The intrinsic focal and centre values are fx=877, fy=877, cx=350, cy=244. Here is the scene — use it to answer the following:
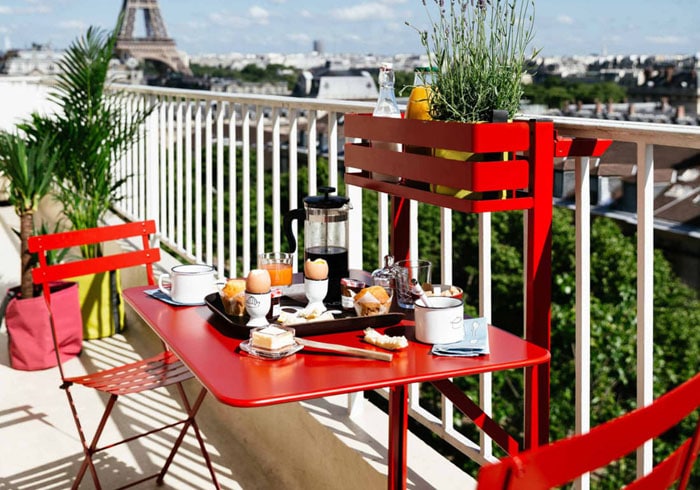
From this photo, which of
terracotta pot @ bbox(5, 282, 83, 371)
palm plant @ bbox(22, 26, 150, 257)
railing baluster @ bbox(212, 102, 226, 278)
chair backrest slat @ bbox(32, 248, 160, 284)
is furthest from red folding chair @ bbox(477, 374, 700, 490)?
palm plant @ bbox(22, 26, 150, 257)

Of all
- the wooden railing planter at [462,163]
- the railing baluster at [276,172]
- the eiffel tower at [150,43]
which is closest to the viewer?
the wooden railing planter at [462,163]

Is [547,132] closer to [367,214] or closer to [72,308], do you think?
[72,308]

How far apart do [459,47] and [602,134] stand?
1.23ft

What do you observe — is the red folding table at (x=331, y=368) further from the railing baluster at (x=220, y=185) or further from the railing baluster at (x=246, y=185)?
the railing baluster at (x=220, y=185)

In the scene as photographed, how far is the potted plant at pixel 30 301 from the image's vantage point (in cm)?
404

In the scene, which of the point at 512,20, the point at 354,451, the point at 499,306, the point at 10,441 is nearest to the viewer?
the point at 512,20

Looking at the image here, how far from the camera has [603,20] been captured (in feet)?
243

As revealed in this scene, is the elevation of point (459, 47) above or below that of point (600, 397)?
above

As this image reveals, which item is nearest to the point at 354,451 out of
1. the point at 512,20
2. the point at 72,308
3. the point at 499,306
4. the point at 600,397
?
the point at 512,20

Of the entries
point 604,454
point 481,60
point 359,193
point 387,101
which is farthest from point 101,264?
point 604,454

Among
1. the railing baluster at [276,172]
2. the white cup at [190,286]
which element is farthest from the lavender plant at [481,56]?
the railing baluster at [276,172]

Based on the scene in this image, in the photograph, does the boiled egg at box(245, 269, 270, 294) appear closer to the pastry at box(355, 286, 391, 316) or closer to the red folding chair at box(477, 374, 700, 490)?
the pastry at box(355, 286, 391, 316)

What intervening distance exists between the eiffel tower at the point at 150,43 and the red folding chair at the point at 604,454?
4347cm

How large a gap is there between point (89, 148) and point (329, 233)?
2952 millimetres
